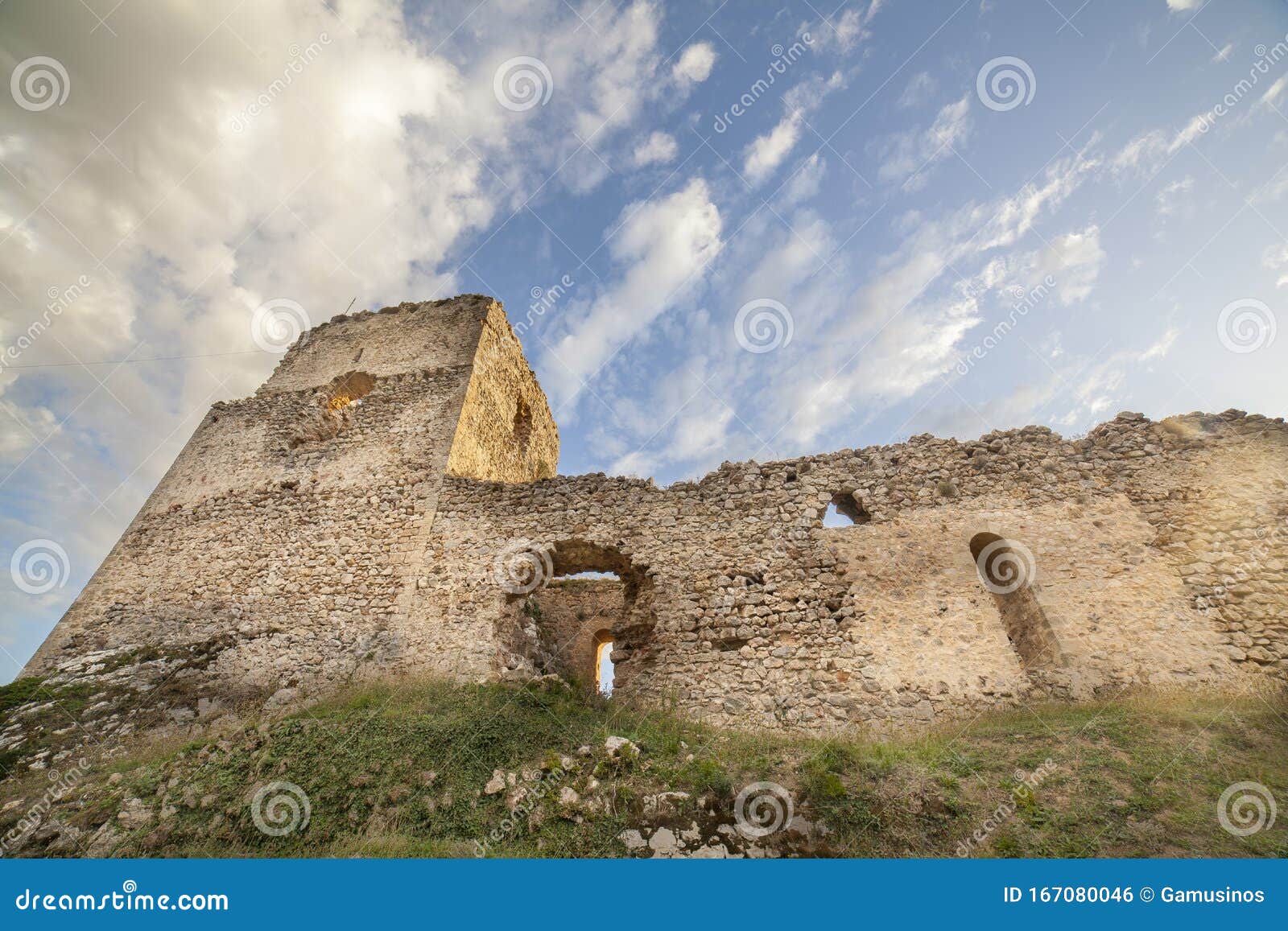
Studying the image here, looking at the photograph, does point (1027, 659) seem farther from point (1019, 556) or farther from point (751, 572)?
point (751, 572)

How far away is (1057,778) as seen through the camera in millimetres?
4852

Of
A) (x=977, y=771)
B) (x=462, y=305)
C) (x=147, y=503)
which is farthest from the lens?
(x=462, y=305)

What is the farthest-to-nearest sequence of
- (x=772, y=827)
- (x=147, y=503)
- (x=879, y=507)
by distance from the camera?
1. (x=147, y=503)
2. (x=879, y=507)
3. (x=772, y=827)

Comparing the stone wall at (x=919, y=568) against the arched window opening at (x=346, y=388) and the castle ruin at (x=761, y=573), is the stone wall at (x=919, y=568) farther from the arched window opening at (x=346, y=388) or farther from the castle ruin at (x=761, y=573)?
the arched window opening at (x=346, y=388)

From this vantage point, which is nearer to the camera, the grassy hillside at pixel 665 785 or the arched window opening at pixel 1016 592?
the grassy hillside at pixel 665 785

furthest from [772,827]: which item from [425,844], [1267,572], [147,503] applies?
[147,503]

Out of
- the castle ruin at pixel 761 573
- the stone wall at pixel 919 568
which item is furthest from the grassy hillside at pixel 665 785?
the castle ruin at pixel 761 573

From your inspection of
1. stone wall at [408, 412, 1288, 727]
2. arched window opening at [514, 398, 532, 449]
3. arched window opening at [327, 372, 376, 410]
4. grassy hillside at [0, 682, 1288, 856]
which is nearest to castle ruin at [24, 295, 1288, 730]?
stone wall at [408, 412, 1288, 727]

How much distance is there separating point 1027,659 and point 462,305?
12.4 meters

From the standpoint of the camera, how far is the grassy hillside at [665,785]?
14.5ft

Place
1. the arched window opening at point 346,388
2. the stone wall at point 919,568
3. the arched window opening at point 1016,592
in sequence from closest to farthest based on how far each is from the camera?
the stone wall at point 919,568 < the arched window opening at point 1016,592 < the arched window opening at point 346,388

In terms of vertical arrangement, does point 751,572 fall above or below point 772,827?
above

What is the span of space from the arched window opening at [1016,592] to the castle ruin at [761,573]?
33 millimetres

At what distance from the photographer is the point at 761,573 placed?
7.86m
